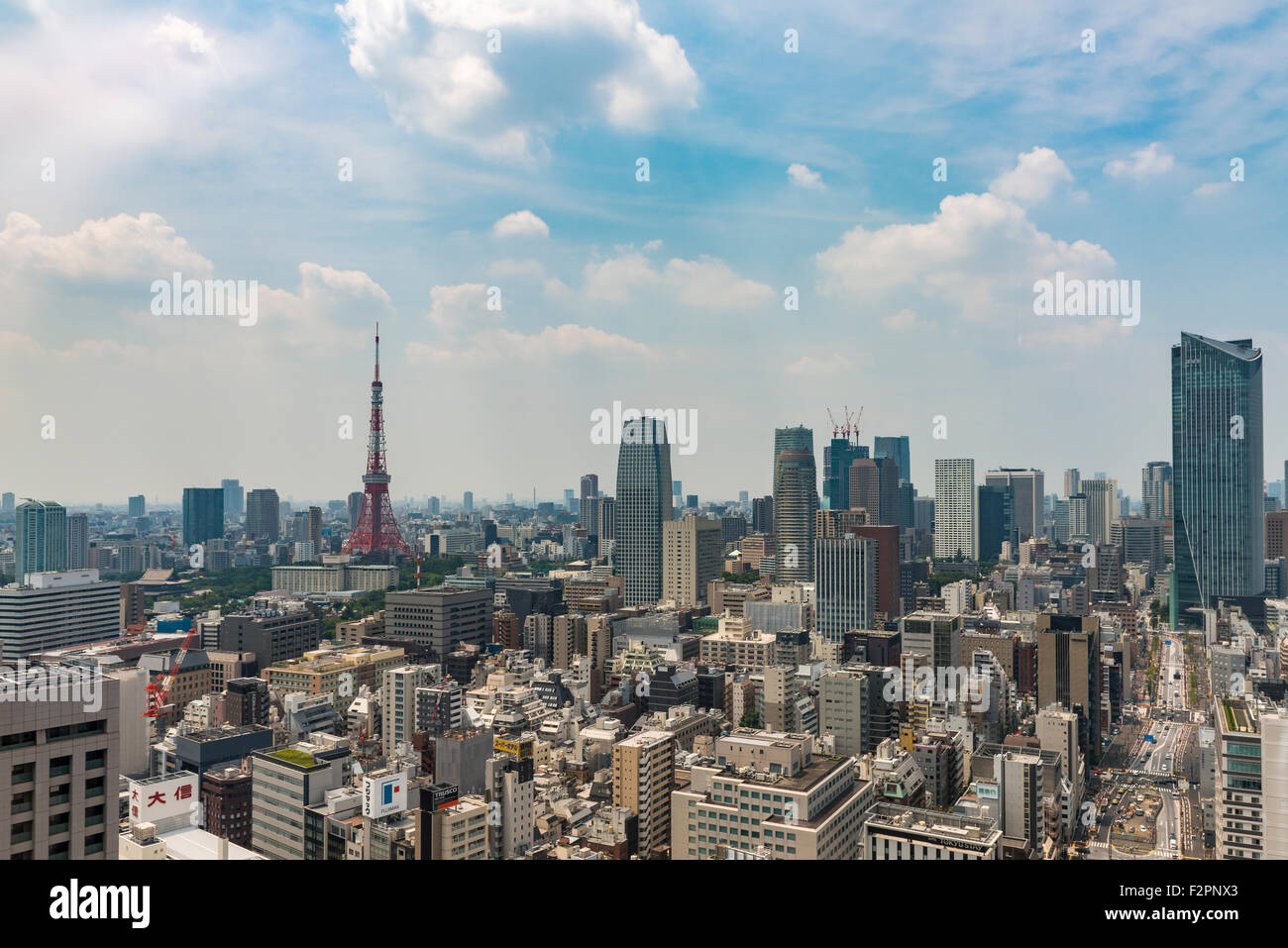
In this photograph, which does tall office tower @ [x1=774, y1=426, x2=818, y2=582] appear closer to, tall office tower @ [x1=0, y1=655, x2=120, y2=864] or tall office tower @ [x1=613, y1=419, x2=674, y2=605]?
tall office tower @ [x1=613, y1=419, x2=674, y2=605]

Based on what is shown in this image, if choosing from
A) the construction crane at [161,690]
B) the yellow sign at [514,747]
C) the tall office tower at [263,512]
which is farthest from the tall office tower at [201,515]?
the yellow sign at [514,747]

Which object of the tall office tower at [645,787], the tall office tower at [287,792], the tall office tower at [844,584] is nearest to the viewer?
the tall office tower at [287,792]

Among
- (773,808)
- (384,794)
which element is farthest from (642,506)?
(773,808)

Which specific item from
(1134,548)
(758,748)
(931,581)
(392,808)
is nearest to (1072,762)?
(758,748)

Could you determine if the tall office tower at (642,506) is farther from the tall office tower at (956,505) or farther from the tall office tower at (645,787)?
the tall office tower at (645,787)
